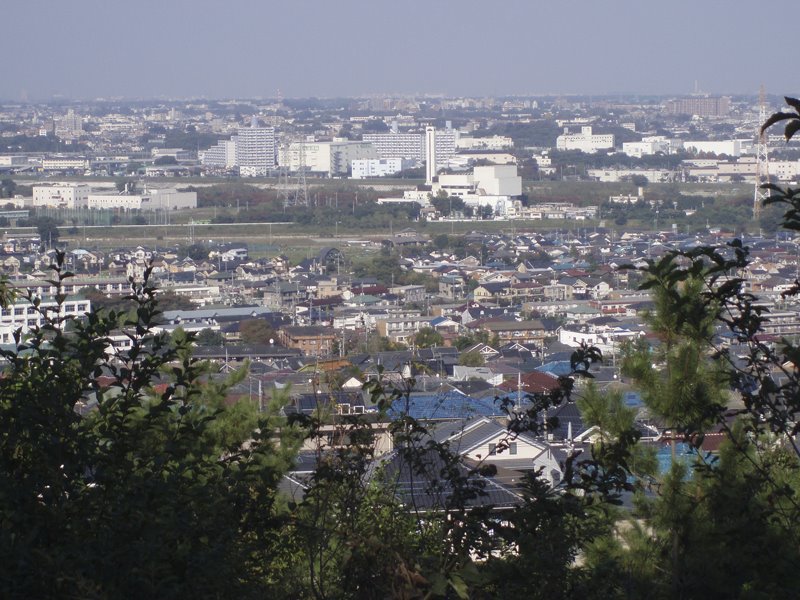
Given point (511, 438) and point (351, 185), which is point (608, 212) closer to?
point (351, 185)

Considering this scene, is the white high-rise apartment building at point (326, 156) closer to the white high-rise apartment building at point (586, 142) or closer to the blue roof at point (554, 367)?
the white high-rise apartment building at point (586, 142)

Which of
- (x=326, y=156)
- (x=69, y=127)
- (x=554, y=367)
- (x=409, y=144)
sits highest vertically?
(x=69, y=127)

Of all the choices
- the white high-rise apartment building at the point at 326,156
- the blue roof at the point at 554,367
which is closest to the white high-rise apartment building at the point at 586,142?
the white high-rise apartment building at the point at 326,156

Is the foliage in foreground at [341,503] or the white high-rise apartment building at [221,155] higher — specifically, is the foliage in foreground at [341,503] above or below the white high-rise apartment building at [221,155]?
above

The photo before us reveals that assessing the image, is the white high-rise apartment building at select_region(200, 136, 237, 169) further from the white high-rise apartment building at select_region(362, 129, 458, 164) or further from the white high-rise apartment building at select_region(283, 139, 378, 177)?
the white high-rise apartment building at select_region(362, 129, 458, 164)

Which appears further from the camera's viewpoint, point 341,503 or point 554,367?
point 554,367

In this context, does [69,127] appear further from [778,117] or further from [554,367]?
[778,117]

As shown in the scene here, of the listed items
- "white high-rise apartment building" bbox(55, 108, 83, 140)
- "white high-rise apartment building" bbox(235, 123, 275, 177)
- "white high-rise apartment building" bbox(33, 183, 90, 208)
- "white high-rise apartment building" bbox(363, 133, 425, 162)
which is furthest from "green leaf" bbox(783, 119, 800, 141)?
"white high-rise apartment building" bbox(55, 108, 83, 140)

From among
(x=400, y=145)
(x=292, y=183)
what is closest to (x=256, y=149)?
(x=400, y=145)

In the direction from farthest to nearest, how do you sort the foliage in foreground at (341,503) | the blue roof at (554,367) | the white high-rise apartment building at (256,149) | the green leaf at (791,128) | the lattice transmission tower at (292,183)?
the white high-rise apartment building at (256,149)
the lattice transmission tower at (292,183)
the blue roof at (554,367)
the foliage in foreground at (341,503)
the green leaf at (791,128)

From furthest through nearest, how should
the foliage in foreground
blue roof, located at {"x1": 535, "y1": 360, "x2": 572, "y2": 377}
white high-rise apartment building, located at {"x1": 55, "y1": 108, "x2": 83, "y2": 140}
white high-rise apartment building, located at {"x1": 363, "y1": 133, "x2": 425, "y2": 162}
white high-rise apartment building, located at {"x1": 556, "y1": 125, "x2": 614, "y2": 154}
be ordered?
white high-rise apartment building, located at {"x1": 55, "y1": 108, "x2": 83, "y2": 140}
white high-rise apartment building, located at {"x1": 363, "y1": 133, "x2": 425, "y2": 162}
white high-rise apartment building, located at {"x1": 556, "y1": 125, "x2": 614, "y2": 154}
blue roof, located at {"x1": 535, "y1": 360, "x2": 572, "y2": 377}
the foliage in foreground

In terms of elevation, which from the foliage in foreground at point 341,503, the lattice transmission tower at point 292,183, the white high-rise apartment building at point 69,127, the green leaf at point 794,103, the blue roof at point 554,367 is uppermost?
the green leaf at point 794,103
